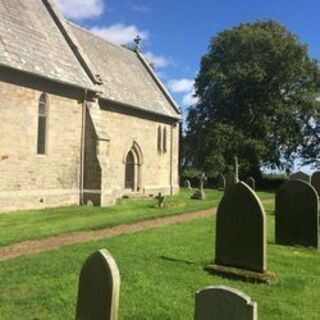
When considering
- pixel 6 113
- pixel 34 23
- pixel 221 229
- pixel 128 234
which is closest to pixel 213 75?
pixel 34 23

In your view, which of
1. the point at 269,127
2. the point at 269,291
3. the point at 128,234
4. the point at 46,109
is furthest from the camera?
the point at 269,127

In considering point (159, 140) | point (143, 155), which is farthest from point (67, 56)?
point (159, 140)

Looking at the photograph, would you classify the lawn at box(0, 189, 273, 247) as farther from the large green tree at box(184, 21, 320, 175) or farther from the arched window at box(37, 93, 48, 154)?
the large green tree at box(184, 21, 320, 175)

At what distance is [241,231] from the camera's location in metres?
9.30

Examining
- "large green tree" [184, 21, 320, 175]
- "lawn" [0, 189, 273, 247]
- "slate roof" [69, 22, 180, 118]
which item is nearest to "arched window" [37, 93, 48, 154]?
"lawn" [0, 189, 273, 247]

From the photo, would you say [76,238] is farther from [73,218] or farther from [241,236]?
[241,236]

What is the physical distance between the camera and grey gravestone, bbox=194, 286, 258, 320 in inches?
189

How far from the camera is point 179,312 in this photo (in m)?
7.23

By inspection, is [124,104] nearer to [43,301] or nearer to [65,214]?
[65,214]

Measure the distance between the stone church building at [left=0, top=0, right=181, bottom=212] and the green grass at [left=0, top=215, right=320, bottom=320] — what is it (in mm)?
9291

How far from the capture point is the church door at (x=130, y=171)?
30.4 meters

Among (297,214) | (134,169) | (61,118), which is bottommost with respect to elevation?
(297,214)

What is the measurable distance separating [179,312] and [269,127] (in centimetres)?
3875

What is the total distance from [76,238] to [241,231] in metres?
5.76
